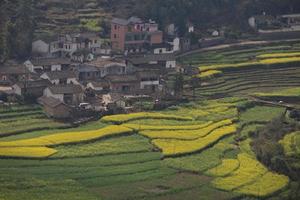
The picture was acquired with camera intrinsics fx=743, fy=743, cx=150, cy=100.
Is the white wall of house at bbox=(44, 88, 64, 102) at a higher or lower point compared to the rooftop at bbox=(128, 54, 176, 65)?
lower

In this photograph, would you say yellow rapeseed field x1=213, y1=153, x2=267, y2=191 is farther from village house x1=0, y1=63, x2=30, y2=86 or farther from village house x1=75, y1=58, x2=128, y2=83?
village house x1=0, y1=63, x2=30, y2=86

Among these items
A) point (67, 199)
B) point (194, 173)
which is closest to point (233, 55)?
point (194, 173)

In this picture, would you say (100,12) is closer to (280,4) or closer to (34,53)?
(34,53)

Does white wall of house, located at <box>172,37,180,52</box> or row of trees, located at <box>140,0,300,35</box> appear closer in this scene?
white wall of house, located at <box>172,37,180,52</box>

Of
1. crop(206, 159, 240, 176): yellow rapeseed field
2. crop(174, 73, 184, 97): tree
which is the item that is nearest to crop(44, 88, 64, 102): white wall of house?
crop(174, 73, 184, 97): tree

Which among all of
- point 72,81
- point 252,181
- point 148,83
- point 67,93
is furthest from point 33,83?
point 252,181

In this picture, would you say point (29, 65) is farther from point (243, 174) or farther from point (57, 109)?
point (243, 174)

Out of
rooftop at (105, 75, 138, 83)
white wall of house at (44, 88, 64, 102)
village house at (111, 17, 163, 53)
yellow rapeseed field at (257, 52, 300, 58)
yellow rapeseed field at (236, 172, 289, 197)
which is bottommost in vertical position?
yellow rapeseed field at (236, 172, 289, 197)
